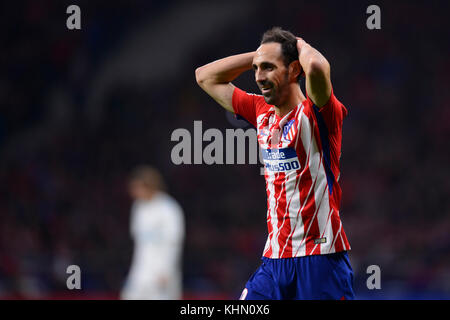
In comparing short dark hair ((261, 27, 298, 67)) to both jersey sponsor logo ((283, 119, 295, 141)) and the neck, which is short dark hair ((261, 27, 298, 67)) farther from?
jersey sponsor logo ((283, 119, 295, 141))

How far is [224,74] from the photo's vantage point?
479 centimetres

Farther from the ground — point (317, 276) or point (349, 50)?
point (349, 50)

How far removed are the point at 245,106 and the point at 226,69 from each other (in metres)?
0.30

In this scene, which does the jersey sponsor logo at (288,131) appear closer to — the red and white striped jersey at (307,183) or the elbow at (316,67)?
the red and white striped jersey at (307,183)

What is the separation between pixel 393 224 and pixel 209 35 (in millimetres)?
6124

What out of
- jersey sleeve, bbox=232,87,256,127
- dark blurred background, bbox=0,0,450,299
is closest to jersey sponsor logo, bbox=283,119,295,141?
jersey sleeve, bbox=232,87,256,127

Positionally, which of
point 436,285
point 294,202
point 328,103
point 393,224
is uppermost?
point 328,103

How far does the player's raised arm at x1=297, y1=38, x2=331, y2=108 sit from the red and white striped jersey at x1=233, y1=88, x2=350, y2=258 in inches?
4.5

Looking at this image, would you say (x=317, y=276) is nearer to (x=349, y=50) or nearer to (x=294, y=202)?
(x=294, y=202)

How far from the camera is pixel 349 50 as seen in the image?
14375 mm

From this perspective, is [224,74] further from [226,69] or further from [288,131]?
[288,131]

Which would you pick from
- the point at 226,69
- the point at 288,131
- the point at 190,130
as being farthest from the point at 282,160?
the point at 190,130

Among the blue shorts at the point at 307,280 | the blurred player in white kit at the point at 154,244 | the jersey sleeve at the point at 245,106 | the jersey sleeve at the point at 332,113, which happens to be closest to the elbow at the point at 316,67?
the jersey sleeve at the point at 332,113

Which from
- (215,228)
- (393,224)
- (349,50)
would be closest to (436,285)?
(393,224)
